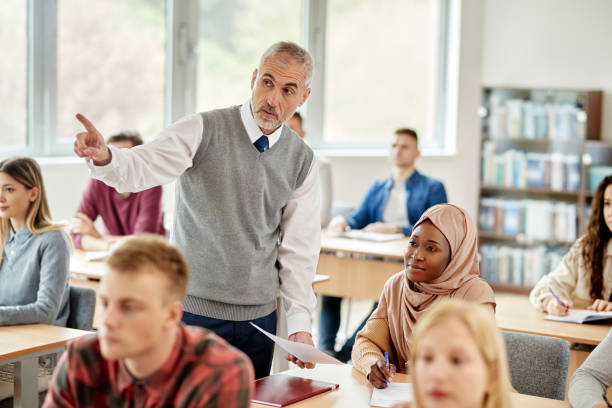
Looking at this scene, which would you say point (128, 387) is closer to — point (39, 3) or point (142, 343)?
point (142, 343)

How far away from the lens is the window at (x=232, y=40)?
6.05 m

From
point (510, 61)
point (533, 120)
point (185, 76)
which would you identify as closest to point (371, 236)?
point (185, 76)

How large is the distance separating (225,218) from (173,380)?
922mm

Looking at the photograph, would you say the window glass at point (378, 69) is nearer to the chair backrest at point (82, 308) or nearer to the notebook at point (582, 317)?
the notebook at point (582, 317)

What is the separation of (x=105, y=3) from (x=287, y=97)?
11.1ft

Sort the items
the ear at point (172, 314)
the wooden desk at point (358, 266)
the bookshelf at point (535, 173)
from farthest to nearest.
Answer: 1. the bookshelf at point (535, 173)
2. the wooden desk at point (358, 266)
3. the ear at point (172, 314)

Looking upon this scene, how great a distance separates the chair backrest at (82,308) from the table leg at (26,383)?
593mm

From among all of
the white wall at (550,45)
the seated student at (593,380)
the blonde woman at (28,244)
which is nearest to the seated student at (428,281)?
the seated student at (593,380)

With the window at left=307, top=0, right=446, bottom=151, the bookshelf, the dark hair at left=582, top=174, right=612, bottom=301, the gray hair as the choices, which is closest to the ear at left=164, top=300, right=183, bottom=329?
the gray hair

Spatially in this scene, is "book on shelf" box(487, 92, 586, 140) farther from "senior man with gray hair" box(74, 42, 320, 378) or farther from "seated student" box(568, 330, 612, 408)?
"senior man with gray hair" box(74, 42, 320, 378)

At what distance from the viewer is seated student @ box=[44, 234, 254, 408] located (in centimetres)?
136

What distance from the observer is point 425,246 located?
254cm

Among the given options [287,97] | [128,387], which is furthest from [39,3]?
[128,387]

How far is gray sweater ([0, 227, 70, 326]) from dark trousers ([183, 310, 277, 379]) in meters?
0.85
